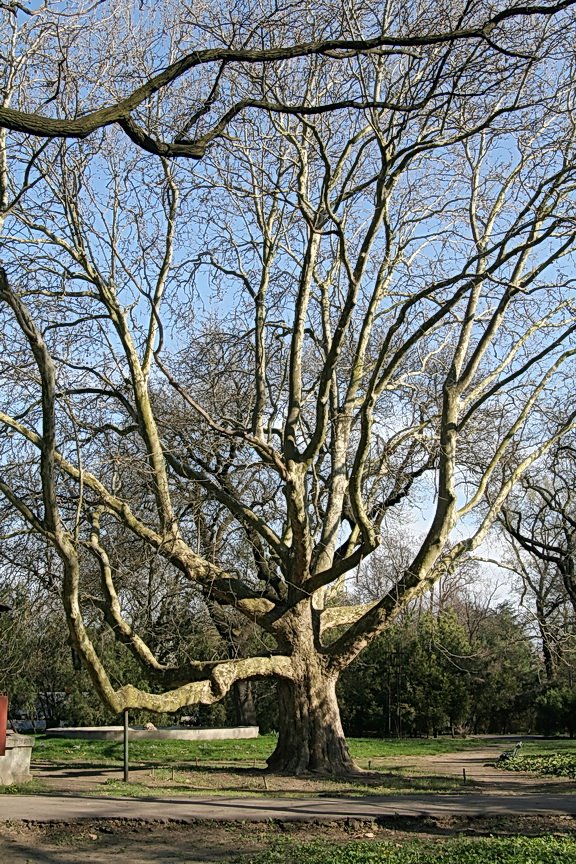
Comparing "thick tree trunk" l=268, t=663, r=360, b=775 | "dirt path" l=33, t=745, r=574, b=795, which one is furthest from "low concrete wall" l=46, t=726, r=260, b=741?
"thick tree trunk" l=268, t=663, r=360, b=775

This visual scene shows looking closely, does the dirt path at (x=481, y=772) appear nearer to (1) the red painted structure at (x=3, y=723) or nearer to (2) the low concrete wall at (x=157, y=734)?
(2) the low concrete wall at (x=157, y=734)

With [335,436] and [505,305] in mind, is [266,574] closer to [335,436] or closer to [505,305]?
[335,436]

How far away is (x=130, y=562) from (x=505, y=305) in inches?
311

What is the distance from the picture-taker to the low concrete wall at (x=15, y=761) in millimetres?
13703

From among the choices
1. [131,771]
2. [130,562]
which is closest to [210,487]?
[130,562]

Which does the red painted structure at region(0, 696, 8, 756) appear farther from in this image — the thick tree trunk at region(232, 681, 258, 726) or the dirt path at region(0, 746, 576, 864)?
the thick tree trunk at region(232, 681, 258, 726)

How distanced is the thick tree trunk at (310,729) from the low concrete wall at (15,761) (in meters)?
4.24

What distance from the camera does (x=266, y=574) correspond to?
56.3 feet

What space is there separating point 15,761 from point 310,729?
500 centimetres

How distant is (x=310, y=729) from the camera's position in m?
15.5

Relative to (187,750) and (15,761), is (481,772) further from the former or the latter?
(15,761)

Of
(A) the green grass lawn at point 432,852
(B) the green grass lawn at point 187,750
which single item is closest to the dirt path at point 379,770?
(B) the green grass lawn at point 187,750

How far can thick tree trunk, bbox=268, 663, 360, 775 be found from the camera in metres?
15.2

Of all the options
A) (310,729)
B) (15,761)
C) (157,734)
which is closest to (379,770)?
(310,729)
